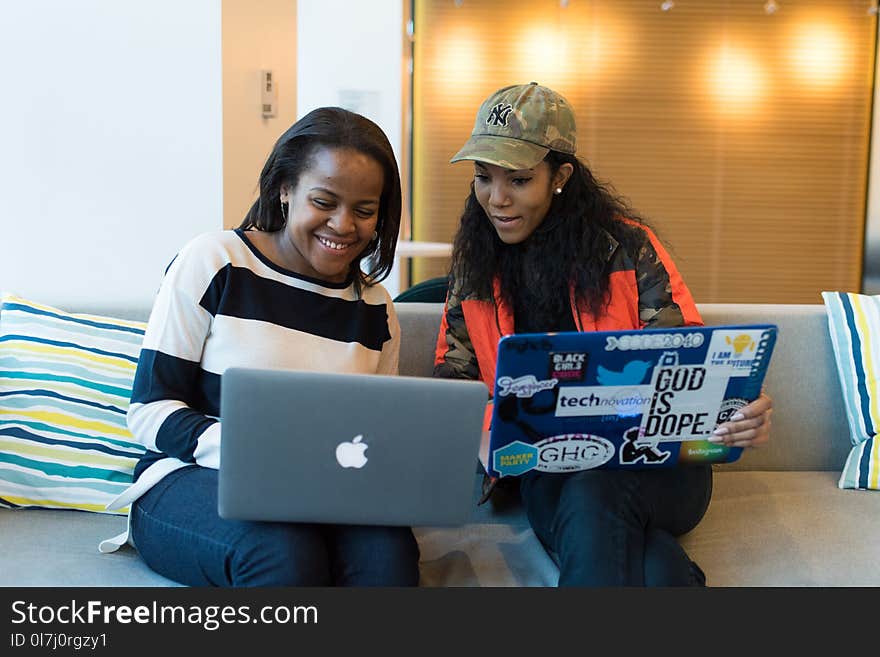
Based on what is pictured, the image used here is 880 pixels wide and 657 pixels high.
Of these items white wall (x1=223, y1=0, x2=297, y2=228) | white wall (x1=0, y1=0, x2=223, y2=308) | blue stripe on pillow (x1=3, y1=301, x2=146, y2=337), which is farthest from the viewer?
white wall (x1=223, y1=0, x2=297, y2=228)

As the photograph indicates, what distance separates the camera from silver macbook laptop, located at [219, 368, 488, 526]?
45.2 inches

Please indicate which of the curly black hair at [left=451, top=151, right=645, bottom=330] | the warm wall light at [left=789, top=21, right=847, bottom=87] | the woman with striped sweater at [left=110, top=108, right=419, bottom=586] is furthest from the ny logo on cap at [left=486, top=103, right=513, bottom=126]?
the warm wall light at [left=789, top=21, right=847, bottom=87]

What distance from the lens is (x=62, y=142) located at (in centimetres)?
244

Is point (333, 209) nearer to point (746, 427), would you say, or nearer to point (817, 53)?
point (746, 427)

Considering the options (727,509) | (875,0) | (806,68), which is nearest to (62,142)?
(727,509)

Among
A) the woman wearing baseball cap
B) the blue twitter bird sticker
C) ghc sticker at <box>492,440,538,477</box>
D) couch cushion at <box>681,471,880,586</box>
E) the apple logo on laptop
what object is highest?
the woman wearing baseball cap

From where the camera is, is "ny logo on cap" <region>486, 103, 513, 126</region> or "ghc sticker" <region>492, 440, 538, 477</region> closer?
"ghc sticker" <region>492, 440, 538, 477</region>

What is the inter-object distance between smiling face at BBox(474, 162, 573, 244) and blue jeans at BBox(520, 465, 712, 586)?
1.49 feet

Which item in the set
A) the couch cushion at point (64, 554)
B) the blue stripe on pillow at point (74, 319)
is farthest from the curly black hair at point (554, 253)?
the couch cushion at point (64, 554)

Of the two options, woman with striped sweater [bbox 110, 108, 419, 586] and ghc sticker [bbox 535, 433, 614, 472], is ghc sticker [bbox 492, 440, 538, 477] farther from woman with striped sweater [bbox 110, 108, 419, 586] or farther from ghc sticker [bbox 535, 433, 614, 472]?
woman with striped sweater [bbox 110, 108, 419, 586]

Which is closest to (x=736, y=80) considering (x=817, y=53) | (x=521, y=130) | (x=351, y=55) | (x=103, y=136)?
(x=817, y=53)

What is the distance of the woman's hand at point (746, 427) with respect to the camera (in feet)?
4.79

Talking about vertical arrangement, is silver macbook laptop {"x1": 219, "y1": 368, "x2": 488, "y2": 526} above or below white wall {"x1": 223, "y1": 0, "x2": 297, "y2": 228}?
below

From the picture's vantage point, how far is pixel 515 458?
55.9 inches
